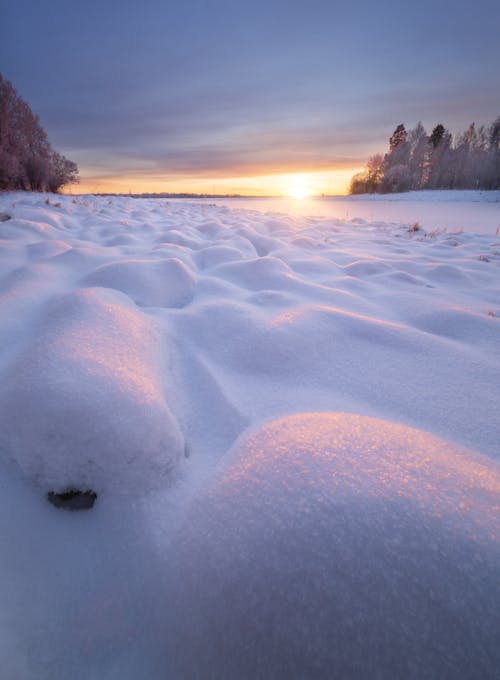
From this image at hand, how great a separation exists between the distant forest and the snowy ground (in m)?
35.9

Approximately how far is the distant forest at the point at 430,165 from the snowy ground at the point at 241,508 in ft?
118

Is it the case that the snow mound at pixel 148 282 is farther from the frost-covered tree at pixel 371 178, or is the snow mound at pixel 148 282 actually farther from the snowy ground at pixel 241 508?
the frost-covered tree at pixel 371 178

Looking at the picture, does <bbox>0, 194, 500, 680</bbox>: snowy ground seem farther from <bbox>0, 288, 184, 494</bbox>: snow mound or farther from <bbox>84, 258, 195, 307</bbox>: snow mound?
<bbox>84, 258, 195, 307</bbox>: snow mound

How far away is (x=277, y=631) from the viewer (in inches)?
15.8

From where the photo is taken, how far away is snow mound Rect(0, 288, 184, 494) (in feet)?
1.94

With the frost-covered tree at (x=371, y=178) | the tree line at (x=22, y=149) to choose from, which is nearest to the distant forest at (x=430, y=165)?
the frost-covered tree at (x=371, y=178)

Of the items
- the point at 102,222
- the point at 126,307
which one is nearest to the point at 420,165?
the point at 102,222

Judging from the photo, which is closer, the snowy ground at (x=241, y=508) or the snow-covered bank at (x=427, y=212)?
the snowy ground at (x=241, y=508)

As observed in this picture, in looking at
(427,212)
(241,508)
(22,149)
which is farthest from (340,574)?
(427,212)

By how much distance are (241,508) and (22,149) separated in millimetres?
11129

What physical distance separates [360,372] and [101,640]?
2.91 feet

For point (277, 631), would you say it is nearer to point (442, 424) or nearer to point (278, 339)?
point (442, 424)

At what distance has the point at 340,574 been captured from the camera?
419 mm

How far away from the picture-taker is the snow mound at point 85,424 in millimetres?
593
